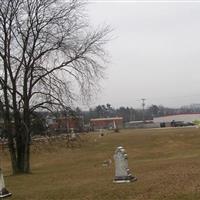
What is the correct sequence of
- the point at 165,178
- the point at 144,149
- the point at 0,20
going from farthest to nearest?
the point at 144,149 → the point at 0,20 → the point at 165,178

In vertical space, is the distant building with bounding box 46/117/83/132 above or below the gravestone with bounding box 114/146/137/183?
above

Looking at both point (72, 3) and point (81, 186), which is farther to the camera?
point (72, 3)

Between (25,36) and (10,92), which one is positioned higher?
(25,36)

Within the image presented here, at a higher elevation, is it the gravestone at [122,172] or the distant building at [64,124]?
the distant building at [64,124]

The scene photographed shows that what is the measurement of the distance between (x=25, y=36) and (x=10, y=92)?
9.75ft

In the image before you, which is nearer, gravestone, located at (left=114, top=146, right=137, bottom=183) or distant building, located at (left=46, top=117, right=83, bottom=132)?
gravestone, located at (left=114, top=146, right=137, bottom=183)

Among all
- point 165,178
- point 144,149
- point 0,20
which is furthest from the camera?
point 144,149

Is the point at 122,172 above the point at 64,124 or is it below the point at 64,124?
below

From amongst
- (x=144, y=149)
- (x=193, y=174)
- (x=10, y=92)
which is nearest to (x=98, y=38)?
(x=10, y=92)

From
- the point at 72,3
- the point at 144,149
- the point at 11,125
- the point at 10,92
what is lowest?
the point at 144,149

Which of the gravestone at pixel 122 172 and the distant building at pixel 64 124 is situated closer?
the gravestone at pixel 122 172

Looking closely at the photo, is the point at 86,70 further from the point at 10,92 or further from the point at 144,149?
the point at 144,149

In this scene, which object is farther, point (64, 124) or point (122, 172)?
point (64, 124)

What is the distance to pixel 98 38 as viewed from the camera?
2553 cm
